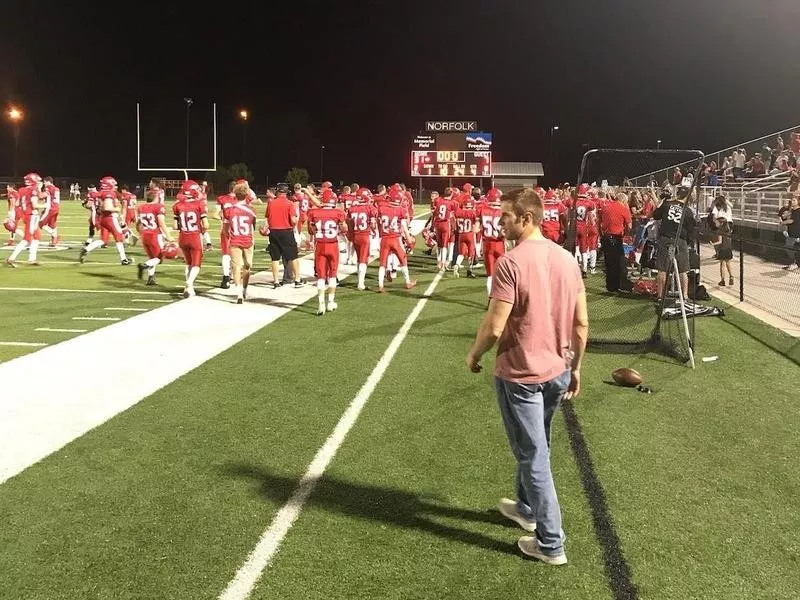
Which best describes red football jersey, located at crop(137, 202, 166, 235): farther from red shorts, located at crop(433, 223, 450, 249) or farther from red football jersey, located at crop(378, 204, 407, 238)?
red shorts, located at crop(433, 223, 450, 249)

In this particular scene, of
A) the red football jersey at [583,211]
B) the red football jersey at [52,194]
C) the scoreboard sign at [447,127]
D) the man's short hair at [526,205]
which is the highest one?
the scoreboard sign at [447,127]

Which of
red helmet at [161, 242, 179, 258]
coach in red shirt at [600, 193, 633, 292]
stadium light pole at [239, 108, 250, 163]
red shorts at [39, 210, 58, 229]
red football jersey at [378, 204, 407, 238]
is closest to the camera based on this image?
red football jersey at [378, 204, 407, 238]

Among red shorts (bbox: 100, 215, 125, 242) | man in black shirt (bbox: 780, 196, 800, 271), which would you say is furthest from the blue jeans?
man in black shirt (bbox: 780, 196, 800, 271)

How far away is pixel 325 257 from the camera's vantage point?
430 inches

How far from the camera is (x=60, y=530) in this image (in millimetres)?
3973

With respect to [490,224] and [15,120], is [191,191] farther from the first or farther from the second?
[15,120]

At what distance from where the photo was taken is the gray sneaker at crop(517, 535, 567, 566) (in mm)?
3617

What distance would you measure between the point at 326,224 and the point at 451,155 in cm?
3721

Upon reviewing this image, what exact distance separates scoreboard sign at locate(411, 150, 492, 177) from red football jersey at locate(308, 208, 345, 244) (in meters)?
36.2

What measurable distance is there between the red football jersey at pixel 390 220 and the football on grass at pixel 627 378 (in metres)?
6.79

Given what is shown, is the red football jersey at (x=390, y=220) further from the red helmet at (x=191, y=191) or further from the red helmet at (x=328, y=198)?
the red helmet at (x=191, y=191)

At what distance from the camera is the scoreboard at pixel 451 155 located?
152ft

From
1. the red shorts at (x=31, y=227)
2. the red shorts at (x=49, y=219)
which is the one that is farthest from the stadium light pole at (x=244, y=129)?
the red shorts at (x=31, y=227)

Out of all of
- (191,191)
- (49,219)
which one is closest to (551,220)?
(191,191)
